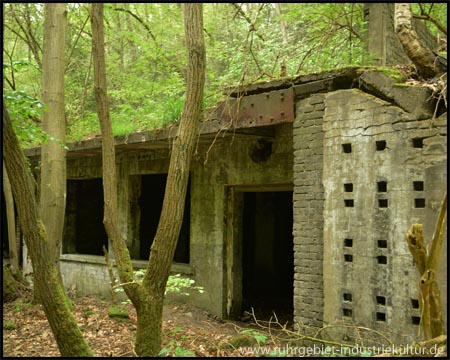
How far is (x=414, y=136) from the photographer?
5344mm

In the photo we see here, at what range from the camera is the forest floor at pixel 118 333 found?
245 inches

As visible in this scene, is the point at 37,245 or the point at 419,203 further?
the point at 419,203

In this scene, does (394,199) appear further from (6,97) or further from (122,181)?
(122,181)

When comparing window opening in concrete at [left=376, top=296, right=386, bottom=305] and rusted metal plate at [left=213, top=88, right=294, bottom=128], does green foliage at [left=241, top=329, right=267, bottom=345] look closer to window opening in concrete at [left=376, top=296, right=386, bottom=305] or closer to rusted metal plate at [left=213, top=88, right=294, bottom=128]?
window opening in concrete at [left=376, top=296, right=386, bottom=305]

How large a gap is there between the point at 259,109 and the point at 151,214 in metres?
6.42

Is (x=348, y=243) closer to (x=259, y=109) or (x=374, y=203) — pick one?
(x=374, y=203)

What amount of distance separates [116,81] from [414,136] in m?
12.4

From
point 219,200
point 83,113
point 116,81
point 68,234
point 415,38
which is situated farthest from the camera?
point 116,81

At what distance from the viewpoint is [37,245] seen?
4.23 meters

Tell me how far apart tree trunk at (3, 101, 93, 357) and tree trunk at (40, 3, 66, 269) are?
394 cm

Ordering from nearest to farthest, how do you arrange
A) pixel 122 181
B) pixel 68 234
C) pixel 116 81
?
1. pixel 122 181
2. pixel 68 234
3. pixel 116 81

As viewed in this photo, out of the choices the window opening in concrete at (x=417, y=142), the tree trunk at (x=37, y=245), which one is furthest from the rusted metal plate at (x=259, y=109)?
the tree trunk at (x=37, y=245)

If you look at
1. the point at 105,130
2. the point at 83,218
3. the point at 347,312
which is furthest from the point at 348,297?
the point at 83,218

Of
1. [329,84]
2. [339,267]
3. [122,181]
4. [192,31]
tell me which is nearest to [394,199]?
[339,267]
